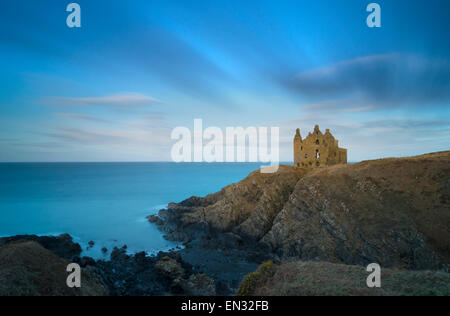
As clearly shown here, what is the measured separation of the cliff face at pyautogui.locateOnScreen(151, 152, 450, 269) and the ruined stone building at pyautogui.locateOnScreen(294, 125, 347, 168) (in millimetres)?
9479

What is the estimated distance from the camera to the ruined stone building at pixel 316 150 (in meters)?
51.4

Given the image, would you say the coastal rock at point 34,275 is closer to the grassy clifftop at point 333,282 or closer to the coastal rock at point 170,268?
the coastal rock at point 170,268

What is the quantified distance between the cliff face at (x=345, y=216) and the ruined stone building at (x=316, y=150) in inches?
373

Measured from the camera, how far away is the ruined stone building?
51.4 metres

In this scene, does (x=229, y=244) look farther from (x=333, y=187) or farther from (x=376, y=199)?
(x=376, y=199)

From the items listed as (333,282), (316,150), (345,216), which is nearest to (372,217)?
(345,216)

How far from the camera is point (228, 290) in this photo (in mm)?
24641

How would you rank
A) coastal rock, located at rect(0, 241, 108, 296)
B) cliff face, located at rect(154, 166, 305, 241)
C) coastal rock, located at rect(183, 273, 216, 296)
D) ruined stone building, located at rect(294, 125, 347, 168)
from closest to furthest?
coastal rock, located at rect(0, 241, 108, 296) < coastal rock, located at rect(183, 273, 216, 296) < cliff face, located at rect(154, 166, 305, 241) < ruined stone building, located at rect(294, 125, 347, 168)

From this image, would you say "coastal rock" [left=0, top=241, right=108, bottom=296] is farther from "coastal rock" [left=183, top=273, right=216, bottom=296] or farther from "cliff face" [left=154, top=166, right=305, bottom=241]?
"cliff face" [left=154, top=166, right=305, bottom=241]

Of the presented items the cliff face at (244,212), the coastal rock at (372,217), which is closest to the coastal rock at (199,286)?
→ the coastal rock at (372,217)

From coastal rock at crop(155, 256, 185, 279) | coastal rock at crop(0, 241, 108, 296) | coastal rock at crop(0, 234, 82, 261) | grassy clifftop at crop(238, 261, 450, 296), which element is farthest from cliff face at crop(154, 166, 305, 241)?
coastal rock at crop(0, 241, 108, 296)

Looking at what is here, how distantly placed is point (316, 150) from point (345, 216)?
23399 mm

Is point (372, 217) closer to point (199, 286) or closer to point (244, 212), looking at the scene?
point (244, 212)
